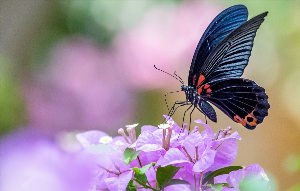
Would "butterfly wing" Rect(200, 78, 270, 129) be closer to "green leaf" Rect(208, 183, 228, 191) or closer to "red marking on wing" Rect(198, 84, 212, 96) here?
"red marking on wing" Rect(198, 84, 212, 96)

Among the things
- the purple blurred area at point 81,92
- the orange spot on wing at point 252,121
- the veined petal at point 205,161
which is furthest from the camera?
the purple blurred area at point 81,92

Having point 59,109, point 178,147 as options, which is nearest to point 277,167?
point 59,109

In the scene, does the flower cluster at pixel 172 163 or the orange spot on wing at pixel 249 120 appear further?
the orange spot on wing at pixel 249 120

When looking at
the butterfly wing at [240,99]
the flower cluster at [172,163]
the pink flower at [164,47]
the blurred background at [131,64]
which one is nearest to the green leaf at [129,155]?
the flower cluster at [172,163]

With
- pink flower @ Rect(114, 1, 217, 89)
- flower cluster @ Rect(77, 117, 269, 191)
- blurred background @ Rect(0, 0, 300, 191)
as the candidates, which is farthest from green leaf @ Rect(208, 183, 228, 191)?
pink flower @ Rect(114, 1, 217, 89)

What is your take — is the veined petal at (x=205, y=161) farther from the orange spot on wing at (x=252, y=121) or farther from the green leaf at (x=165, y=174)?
the orange spot on wing at (x=252, y=121)

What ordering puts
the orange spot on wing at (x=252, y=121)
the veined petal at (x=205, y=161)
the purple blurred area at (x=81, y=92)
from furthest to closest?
the purple blurred area at (x=81, y=92)
the orange spot on wing at (x=252, y=121)
the veined petal at (x=205, y=161)
